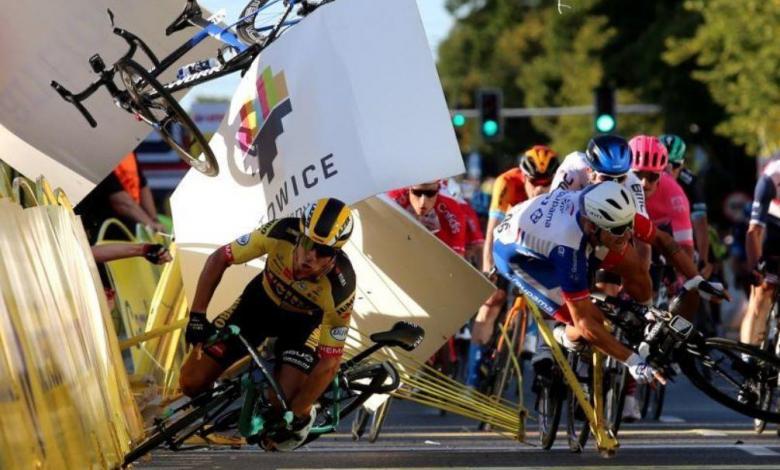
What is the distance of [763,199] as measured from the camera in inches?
499

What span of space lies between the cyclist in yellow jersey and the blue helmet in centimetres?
213

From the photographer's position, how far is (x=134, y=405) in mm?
9883

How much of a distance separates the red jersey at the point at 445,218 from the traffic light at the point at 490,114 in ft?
60.3

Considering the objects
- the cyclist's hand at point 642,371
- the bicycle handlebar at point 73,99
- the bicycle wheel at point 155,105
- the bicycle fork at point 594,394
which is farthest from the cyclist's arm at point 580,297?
the bicycle handlebar at point 73,99

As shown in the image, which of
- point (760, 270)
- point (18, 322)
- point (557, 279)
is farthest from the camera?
point (760, 270)

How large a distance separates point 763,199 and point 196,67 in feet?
12.8

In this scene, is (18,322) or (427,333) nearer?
(18,322)

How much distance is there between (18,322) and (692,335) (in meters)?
4.38

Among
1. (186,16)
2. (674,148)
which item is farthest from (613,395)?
(186,16)

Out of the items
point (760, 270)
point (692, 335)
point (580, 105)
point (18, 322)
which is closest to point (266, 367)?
point (18, 322)

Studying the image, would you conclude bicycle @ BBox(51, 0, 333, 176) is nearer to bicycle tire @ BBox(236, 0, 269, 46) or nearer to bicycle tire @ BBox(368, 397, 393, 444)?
bicycle tire @ BBox(236, 0, 269, 46)

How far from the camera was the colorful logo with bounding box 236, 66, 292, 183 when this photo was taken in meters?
11.3

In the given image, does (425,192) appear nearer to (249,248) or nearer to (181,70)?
(181,70)

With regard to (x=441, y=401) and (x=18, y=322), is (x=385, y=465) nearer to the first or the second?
(x=441, y=401)
